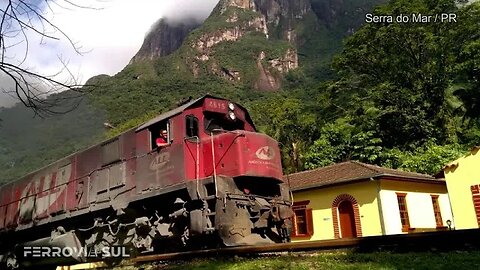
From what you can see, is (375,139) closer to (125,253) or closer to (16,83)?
(125,253)

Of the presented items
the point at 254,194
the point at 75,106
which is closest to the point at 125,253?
the point at 254,194

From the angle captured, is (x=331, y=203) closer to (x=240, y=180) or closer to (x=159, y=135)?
(x=240, y=180)

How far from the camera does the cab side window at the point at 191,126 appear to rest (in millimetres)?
10234

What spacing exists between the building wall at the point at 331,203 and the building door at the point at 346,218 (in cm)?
42

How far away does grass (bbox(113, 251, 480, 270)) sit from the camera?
5.56 m

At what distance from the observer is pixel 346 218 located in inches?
738

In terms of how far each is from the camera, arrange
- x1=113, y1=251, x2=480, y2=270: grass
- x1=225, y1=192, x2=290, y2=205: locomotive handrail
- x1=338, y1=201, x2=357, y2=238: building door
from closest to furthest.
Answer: x1=113, y1=251, x2=480, y2=270: grass → x1=225, y1=192, x2=290, y2=205: locomotive handrail → x1=338, y1=201, x2=357, y2=238: building door

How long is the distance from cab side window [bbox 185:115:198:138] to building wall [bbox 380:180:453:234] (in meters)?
10.3

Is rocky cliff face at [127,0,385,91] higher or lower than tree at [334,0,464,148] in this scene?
higher

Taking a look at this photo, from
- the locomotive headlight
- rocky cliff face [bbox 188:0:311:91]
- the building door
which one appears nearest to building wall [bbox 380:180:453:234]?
the building door

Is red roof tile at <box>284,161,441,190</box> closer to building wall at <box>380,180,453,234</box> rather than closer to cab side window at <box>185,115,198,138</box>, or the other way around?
building wall at <box>380,180,453,234</box>

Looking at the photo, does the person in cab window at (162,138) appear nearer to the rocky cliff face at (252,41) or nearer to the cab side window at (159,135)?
the cab side window at (159,135)

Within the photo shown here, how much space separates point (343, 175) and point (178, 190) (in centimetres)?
1140

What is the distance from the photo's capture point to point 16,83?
4859mm
